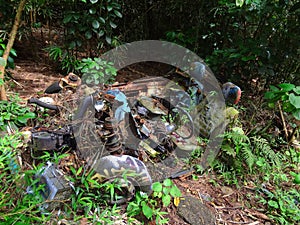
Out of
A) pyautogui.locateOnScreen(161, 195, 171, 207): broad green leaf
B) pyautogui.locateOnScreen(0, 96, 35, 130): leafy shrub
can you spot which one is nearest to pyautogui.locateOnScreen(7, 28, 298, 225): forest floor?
pyautogui.locateOnScreen(161, 195, 171, 207): broad green leaf

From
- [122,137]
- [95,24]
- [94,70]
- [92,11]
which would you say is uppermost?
[92,11]


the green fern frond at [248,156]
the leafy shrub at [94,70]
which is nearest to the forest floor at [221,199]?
the green fern frond at [248,156]

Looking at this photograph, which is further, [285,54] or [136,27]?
[136,27]

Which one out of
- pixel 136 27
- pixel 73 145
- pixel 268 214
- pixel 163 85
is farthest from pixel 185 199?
pixel 136 27

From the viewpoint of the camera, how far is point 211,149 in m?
2.16

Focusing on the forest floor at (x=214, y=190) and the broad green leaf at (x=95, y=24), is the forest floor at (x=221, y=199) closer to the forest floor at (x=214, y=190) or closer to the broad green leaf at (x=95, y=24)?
the forest floor at (x=214, y=190)

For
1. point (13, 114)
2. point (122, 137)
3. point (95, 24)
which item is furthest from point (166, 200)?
point (95, 24)

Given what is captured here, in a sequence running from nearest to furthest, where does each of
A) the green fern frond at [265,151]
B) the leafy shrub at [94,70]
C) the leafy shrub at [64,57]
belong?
the green fern frond at [265,151]
the leafy shrub at [94,70]
the leafy shrub at [64,57]

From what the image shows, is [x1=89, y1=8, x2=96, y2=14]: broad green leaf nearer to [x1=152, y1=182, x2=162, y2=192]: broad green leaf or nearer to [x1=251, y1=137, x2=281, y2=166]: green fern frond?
[x1=152, y1=182, x2=162, y2=192]: broad green leaf

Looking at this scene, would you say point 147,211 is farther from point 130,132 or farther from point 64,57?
point 64,57

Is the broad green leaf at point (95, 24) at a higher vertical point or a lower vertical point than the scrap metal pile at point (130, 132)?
higher

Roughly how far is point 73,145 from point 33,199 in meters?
0.50

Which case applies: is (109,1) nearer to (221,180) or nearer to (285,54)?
(285,54)

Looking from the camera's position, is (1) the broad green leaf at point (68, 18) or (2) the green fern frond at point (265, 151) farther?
(1) the broad green leaf at point (68, 18)
